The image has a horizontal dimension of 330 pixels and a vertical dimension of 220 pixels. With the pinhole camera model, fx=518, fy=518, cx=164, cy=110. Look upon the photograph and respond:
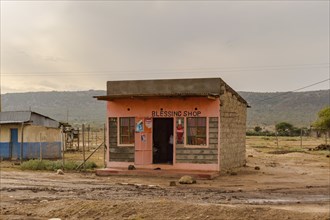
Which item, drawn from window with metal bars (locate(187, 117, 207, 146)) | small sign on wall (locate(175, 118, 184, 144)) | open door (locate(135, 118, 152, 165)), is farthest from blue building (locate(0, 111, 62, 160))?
window with metal bars (locate(187, 117, 207, 146))

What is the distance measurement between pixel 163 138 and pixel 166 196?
36.5ft

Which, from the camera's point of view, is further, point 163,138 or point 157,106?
point 163,138

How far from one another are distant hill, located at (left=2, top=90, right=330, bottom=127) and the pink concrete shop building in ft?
298

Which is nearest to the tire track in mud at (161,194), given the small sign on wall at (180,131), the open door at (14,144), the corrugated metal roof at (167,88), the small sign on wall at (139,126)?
the small sign on wall at (180,131)

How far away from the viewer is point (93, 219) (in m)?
11.0

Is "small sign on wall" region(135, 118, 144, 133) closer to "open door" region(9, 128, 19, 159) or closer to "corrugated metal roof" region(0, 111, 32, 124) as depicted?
"corrugated metal roof" region(0, 111, 32, 124)

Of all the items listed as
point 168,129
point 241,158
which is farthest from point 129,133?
point 241,158

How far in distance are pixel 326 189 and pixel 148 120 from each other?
28.6ft

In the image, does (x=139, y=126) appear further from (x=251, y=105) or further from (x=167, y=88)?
(x=251, y=105)

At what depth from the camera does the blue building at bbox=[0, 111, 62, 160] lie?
32500 mm

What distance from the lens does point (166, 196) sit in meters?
15.1

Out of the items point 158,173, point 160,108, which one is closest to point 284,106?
point 160,108

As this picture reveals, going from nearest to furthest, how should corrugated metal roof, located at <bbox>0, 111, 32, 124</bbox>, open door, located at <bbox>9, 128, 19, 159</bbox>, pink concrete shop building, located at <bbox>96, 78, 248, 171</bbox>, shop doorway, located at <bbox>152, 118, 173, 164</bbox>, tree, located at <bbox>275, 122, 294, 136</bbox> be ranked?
pink concrete shop building, located at <bbox>96, 78, 248, 171</bbox> < shop doorway, located at <bbox>152, 118, 173, 164</bbox> < corrugated metal roof, located at <bbox>0, 111, 32, 124</bbox> < open door, located at <bbox>9, 128, 19, 159</bbox> < tree, located at <bbox>275, 122, 294, 136</bbox>

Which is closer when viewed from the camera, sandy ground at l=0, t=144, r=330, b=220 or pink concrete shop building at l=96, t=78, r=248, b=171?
sandy ground at l=0, t=144, r=330, b=220
